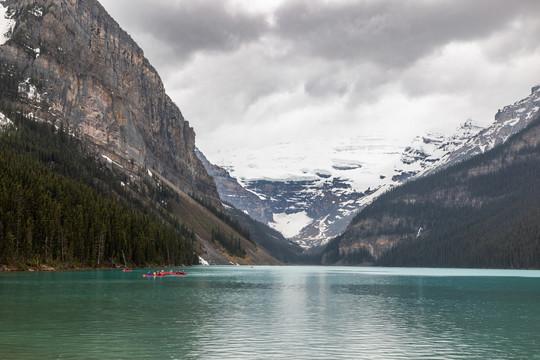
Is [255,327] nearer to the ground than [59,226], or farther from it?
nearer to the ground

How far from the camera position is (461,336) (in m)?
43.3

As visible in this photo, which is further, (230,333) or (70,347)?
(230,333)

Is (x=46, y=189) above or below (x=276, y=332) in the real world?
above

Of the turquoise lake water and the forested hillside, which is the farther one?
the forested hillside

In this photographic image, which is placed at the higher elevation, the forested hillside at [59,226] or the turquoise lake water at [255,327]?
the forested hillside at [59,226]

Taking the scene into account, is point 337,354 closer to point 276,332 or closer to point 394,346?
point 394,346

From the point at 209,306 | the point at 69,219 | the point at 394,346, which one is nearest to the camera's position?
the point at 394,346

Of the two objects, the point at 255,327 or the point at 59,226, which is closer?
the point at 255,327

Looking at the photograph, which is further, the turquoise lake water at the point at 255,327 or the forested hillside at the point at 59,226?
the forested hillside at the point at 59,226

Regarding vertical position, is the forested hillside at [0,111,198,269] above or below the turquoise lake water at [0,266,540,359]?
above

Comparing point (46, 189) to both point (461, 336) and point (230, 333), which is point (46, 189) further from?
point (461, 336)

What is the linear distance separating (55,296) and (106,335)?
98.7ft

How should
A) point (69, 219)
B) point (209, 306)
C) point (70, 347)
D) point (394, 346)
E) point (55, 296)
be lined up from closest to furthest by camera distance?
point (70, 347), point (394, 346), point (209, 306), point (55, 296), point (69, 219)

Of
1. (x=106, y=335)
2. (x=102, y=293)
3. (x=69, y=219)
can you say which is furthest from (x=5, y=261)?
(x=106, y=335)
